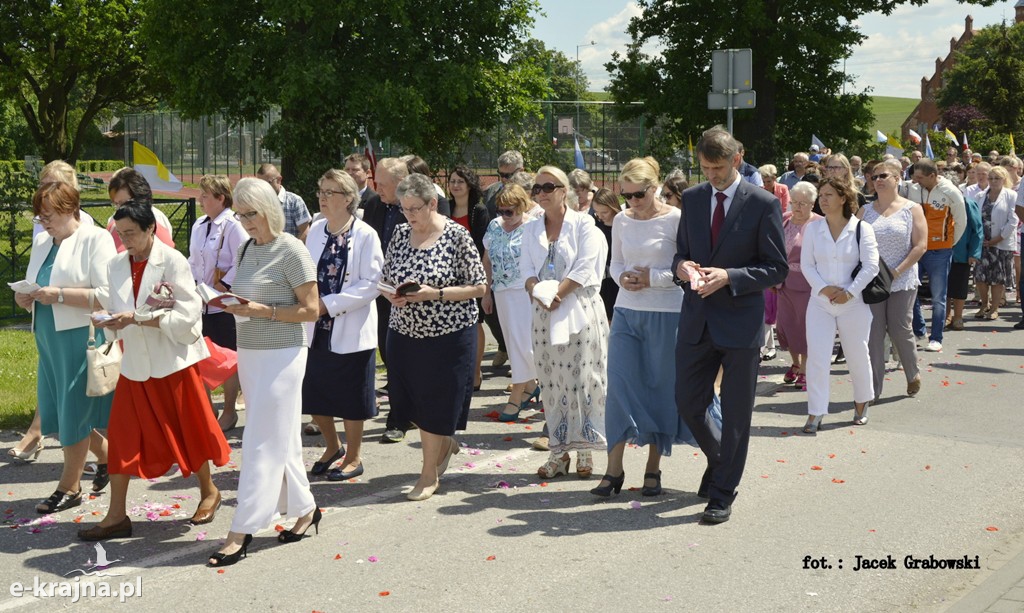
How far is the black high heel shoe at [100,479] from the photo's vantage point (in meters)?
7.50

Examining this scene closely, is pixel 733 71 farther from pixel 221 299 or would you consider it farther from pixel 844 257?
pixel 221 299

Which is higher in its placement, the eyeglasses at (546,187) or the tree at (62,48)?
the tree at (62,48)

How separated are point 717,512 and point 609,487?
78cm

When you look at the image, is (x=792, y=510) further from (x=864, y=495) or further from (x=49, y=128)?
(x=49, y=128)

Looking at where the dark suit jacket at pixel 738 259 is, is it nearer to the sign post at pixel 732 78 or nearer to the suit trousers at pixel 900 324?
the suit trousers at pixel 900 324

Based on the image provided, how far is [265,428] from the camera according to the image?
20.2 feet

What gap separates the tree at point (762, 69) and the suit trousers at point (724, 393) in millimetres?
28892

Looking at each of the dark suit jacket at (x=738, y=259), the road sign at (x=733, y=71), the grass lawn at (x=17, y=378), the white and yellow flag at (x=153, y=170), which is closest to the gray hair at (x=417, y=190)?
the dark suit jacket at (x=738, y=259)

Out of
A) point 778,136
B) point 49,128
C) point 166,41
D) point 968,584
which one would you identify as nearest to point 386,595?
point 968,584

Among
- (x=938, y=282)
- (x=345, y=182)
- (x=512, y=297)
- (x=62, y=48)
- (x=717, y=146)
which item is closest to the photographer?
(x=717, y=146)

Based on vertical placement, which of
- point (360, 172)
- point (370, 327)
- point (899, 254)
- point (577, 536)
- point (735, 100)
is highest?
point (735, 100)

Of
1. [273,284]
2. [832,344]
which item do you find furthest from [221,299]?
[832,344]

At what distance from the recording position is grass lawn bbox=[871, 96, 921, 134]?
16159 cm

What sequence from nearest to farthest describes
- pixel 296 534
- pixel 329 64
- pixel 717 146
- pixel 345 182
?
pixel 296 534 → pixel 717 146 → pixel 345 182 → pixel 329 64
